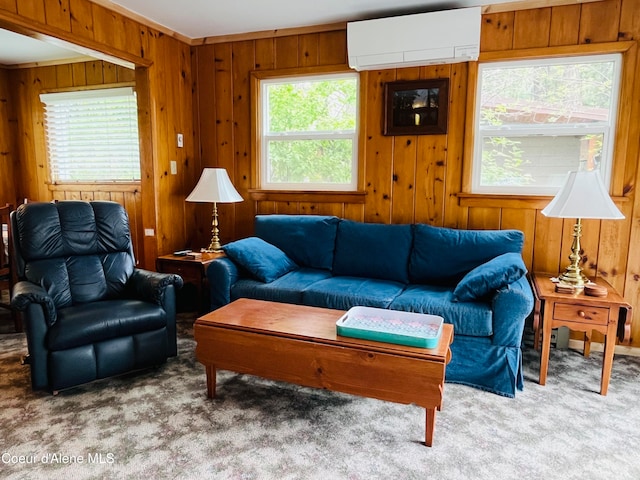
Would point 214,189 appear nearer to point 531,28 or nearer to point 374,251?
point 374,251

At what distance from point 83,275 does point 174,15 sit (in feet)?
6.85

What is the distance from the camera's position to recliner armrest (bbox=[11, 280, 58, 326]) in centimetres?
227

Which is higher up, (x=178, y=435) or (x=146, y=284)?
(x=146, y=284)

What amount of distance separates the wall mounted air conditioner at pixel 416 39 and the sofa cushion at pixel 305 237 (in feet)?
4.17

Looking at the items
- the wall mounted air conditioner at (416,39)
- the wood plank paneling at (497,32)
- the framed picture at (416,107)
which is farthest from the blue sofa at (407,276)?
the wood plank paneling at (497,32)

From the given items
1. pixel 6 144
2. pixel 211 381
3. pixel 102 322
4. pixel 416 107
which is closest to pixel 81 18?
pixel 102 322

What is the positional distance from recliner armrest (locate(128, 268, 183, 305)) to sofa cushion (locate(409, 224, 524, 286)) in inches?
65.1

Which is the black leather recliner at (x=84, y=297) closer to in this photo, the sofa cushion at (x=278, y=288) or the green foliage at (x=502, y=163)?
the sofa cushion at (x=278, y=288)

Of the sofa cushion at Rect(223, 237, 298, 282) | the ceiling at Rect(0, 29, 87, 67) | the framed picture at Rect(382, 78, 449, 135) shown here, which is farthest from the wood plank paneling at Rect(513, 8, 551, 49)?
the ceiling at Rect(0, 29, 87, 67)

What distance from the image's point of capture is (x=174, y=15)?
338 centimetres

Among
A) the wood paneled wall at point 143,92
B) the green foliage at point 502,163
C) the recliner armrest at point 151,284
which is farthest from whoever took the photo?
the green foliage at point 502,163

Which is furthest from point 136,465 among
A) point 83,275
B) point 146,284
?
point 83,275

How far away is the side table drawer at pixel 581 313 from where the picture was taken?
2.44 meters

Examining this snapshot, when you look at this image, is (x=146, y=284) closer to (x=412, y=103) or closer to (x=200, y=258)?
(x=200, y=258)
